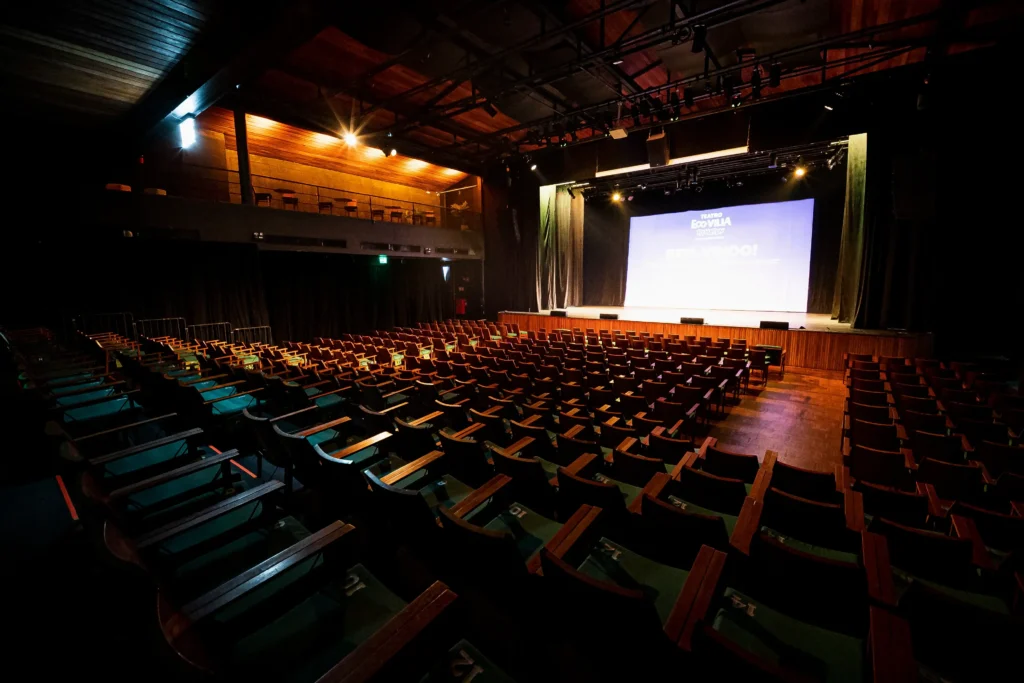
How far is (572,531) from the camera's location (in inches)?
75.0

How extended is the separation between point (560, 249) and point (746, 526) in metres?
14.1

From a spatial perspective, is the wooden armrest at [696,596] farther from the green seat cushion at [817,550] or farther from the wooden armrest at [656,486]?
the green seat cushion at [817,550]

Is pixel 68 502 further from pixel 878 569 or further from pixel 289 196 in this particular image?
pixel 289 196

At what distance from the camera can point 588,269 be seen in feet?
54.2

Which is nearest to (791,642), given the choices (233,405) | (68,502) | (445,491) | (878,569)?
(878,569)

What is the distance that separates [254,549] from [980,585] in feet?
11.3

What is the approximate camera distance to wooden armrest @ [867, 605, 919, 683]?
1188 millimetres

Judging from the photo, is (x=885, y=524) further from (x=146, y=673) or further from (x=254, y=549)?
(x=254, y=549)

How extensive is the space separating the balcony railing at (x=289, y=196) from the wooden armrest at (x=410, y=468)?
1024 cm

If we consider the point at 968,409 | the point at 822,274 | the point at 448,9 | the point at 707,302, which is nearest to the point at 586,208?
the point at 707,302

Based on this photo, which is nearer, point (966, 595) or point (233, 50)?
point (966, 595)

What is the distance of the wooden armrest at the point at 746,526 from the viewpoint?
72.7 inches

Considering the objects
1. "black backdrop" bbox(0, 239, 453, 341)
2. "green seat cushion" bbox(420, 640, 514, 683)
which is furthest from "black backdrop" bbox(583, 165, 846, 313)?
"green seat cushion" bbox(420, 640, 514, 683)

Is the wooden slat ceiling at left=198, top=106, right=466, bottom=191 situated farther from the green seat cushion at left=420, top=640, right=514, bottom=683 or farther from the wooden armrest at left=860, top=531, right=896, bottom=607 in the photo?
the wooden armrest at left=860, top=531, right=896, bottom=607
